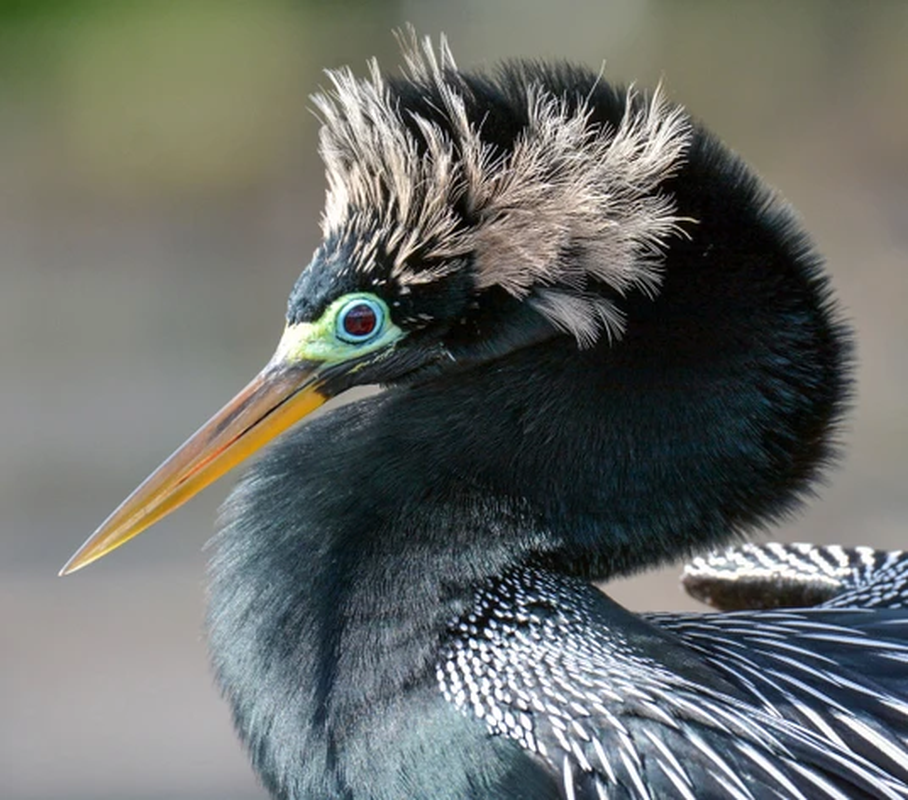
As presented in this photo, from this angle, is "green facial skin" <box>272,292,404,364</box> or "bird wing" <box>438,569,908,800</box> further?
"green facial skin" <box>272,292,404,364</box>

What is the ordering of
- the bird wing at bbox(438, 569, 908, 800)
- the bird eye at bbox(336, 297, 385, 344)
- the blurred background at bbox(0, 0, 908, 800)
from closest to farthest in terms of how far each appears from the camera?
the bird wing at bbox(438, 569, 908, 800), the bird eye at bbox(336, 297, 385, 344), the blurred background at bbox(0, 0, 908, 800)

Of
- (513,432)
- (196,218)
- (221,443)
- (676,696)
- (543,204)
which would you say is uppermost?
(196,218)

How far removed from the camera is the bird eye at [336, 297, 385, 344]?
218 cm

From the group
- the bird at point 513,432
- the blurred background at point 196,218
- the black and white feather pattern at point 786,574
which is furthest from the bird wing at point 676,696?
the blurred background at point 196,218

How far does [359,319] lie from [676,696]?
0.73 metres

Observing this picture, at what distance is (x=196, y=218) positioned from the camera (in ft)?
26.0

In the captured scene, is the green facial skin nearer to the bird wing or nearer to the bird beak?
the bird beak

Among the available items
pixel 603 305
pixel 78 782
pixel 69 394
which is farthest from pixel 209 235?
pixel 603 305

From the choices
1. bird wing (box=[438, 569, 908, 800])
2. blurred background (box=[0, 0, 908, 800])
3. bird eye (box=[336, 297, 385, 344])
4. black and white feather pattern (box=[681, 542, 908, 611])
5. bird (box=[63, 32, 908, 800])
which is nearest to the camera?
bird wing (box=[438, 569, 908, 800])

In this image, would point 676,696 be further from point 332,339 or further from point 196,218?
point 196,218

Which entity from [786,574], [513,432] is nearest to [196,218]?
[786,574]

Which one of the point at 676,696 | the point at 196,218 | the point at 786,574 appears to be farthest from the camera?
the point at 196,218

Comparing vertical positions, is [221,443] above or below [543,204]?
below

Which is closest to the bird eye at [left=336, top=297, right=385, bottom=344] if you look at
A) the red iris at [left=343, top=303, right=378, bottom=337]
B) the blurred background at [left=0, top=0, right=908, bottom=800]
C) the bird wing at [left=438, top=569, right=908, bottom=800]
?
the red iris at [left=343, top=303, right=378, bottom=337]
